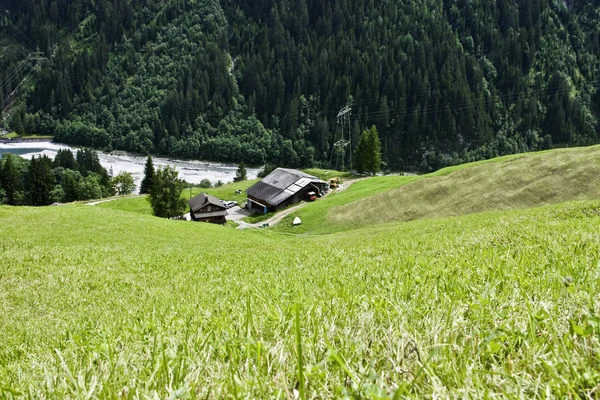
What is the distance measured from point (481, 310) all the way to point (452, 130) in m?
205

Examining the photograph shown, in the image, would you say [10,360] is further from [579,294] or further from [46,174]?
[46,174]

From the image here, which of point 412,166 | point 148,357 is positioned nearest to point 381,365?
point 148,357

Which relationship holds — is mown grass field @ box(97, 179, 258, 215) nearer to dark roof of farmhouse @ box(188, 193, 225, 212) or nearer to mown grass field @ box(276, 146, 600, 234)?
dark roof of farmhouse @ box(188, 193, 225, 212)

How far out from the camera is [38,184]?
105 m

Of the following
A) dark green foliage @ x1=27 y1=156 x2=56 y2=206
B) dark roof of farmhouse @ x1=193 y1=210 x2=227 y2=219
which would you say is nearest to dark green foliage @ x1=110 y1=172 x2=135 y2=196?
dark green foliage @ x1=27 y1=156 x2=56 y2=206

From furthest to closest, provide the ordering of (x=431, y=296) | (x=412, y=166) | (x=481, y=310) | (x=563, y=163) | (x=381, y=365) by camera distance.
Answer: (x=412, y=166) < (x=563, y=163) < (x=431, y=296) < (x=481, y=310) < (x=381, y=365)

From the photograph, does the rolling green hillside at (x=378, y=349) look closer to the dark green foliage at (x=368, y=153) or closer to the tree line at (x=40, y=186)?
the dark green foliage at (x=368, y=153)

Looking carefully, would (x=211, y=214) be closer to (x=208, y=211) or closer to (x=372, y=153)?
(x=208, y=211)

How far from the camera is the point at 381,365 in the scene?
2461 mm

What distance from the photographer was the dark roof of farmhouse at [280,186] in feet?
264

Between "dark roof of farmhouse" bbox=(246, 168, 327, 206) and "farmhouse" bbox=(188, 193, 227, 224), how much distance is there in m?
9.70

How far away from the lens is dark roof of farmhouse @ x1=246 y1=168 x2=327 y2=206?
80500 mm

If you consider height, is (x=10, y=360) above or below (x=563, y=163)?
below

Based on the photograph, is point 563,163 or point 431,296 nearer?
point 431,296
